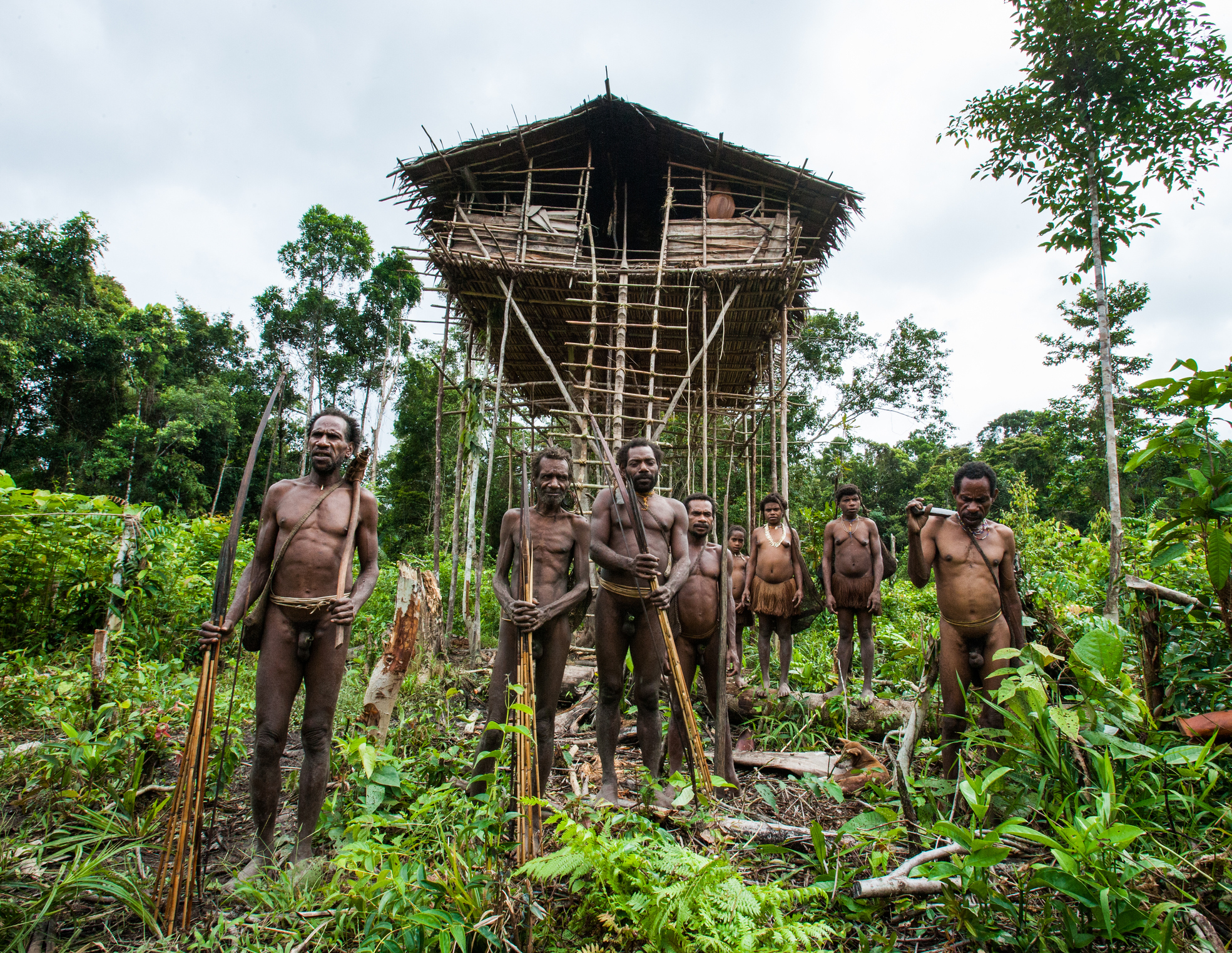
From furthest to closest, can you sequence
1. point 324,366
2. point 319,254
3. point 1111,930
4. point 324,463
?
point 324,366, point 319,254, point 324,463, point 1111,930

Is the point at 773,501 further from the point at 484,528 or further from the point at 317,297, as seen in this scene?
the point at 317,297

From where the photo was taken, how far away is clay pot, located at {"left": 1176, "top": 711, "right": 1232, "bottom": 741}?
2391 mm

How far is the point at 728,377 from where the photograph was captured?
13180mm

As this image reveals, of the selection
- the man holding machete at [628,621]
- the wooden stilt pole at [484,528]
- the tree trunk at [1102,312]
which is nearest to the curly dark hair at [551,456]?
the man holding machete at [628,621]

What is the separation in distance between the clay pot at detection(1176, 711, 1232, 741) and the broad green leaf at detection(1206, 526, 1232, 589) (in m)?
0.73

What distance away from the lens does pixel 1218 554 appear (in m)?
2.10

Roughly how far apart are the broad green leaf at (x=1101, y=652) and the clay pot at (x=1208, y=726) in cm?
55

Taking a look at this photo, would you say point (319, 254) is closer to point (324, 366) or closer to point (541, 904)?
point (324, 366)

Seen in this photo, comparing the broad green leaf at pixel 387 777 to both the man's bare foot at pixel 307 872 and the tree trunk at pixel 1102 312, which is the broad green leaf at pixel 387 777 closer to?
the man's bare foot at pixel 307 872

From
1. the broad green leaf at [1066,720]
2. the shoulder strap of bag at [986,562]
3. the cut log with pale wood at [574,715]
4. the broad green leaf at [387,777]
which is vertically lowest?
the cut log with pale wood at [574,715]

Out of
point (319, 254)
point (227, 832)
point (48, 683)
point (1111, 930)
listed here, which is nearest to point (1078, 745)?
point (1111, 930)

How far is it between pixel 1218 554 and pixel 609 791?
295 cm

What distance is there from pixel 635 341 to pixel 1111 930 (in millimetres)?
10779

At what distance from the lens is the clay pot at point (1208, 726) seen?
2.39 m
